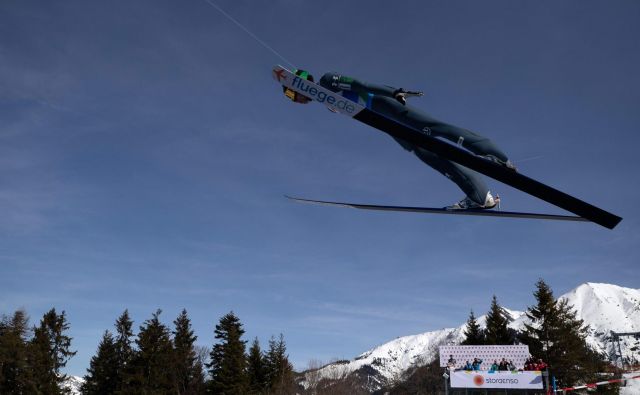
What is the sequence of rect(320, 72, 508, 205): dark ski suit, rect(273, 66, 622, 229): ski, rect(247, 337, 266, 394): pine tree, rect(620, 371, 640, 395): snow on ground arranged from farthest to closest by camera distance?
rect(247, 337, 266, 394): pine tree → rect(620, 371, 640, 395): snow on ground → rect(320, 72, 508, 205): dark ski suit → rect(273, 66, 622, 229): ski

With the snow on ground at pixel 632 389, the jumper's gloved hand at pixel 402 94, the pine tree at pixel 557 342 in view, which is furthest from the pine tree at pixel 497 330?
the jumper's gloved hand at pixel 402 94

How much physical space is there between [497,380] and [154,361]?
3164 centimetres

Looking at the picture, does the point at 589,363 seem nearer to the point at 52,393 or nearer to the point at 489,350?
the point at 489,350

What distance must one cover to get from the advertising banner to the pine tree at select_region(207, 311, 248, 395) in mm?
25788

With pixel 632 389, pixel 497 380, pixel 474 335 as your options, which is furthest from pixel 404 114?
pixel 632 389

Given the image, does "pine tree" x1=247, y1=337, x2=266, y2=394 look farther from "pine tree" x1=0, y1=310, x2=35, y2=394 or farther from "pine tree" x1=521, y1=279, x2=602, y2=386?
"pine tree" x1=521, y1=279, x2=602, y2=386

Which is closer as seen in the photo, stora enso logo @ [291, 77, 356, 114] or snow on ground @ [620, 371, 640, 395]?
stora enso logo @ [291, 77, 356, 114]

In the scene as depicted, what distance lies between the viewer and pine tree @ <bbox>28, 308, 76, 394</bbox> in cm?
4291

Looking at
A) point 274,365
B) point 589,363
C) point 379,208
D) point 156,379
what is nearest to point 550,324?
point 589,363

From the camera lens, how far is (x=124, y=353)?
48.2 meters

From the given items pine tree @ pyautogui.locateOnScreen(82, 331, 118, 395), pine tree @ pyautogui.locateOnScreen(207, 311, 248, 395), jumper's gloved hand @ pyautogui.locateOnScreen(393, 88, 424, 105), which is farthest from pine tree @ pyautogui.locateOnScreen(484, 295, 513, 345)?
jumper's gloved hand @ pyautogui.locateOnScreen(393, 88, 424, 105)

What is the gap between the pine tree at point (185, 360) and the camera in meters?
48.2

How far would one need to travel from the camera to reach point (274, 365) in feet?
169

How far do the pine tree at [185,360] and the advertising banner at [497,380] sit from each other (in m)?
32.6
